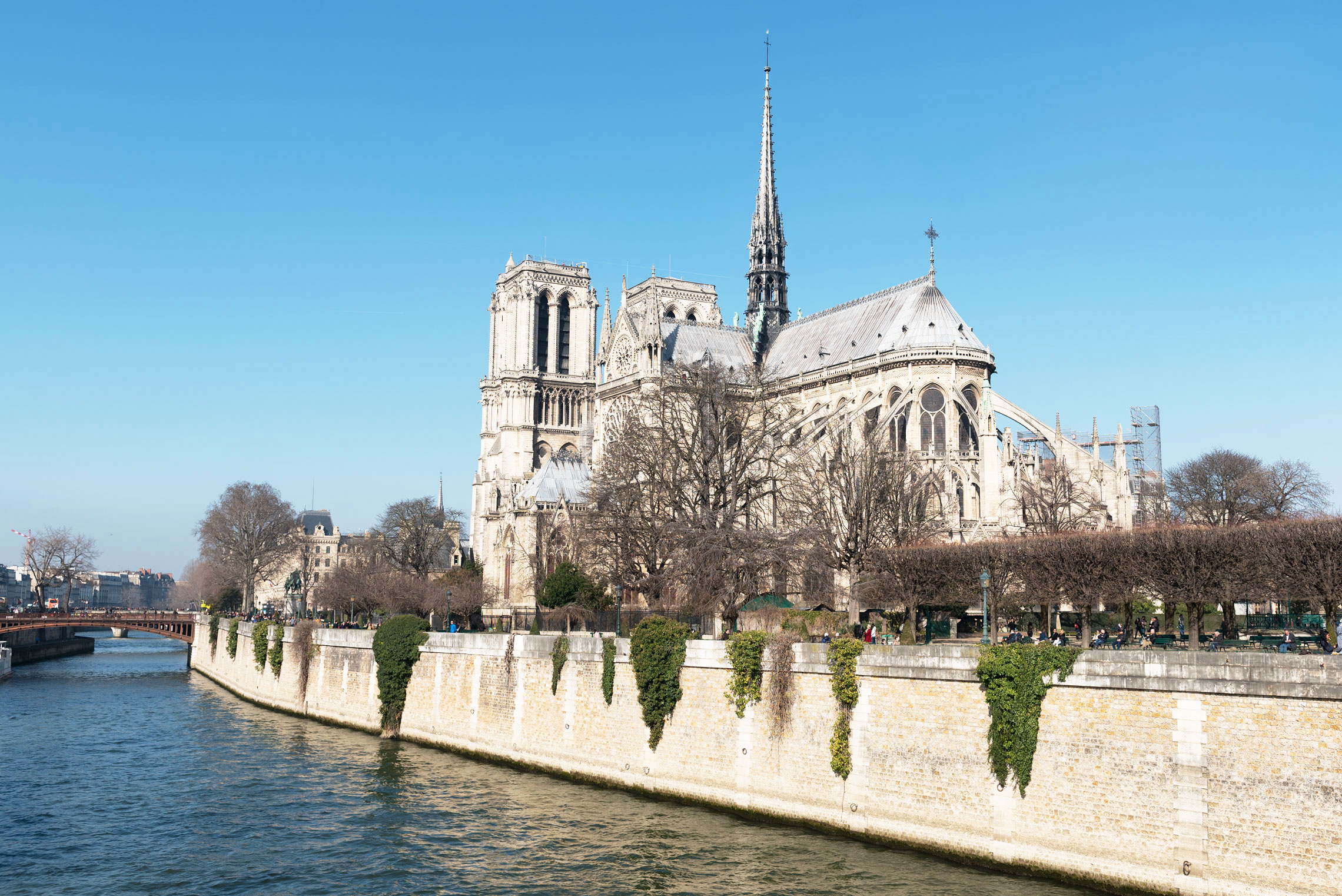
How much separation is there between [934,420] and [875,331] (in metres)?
7.32

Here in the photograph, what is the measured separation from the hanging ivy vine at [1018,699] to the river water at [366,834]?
193 cm

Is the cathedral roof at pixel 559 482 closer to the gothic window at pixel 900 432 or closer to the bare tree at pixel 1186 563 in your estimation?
the gothic window at pixel 900 432

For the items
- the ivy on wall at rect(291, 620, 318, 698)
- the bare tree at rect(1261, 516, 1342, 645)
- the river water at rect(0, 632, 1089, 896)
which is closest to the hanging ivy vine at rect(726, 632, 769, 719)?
the river water at rect(0, 632, 1089, 896)

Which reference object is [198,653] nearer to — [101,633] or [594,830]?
[594,830]

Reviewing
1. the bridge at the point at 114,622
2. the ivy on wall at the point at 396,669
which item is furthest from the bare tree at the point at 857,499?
the bridge at the point at 114,622

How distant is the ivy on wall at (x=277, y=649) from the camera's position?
154ft

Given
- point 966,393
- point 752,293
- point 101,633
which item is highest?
point 752,293

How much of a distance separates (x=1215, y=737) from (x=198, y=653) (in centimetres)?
6295

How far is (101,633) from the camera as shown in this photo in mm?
134250

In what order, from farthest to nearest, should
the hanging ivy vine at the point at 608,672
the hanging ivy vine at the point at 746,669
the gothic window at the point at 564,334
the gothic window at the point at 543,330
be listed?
the gothic window at the point at 564,334 → the gothic window at the point at 543,330 → the hanging ivy vine at the point at 608,672 → the hanging ivy vine at the point at 746,669

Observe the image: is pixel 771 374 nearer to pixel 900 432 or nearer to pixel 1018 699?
pixel 900 432

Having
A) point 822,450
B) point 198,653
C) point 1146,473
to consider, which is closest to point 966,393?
point 822,450

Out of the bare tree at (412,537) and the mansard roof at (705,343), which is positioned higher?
the mansard roof at (705,343)

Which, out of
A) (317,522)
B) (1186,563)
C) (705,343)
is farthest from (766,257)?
(317,522)
